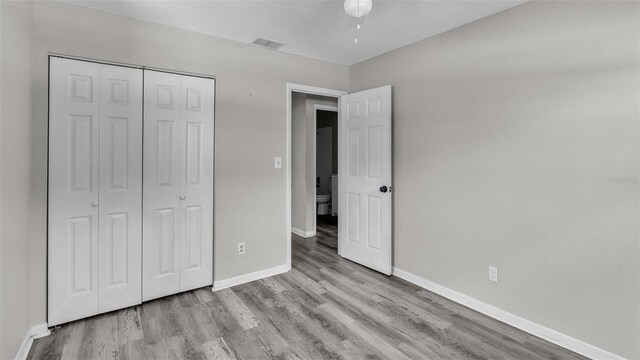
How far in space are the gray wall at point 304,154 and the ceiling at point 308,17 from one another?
170cm

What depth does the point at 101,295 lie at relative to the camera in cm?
244

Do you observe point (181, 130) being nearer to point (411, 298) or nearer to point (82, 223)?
point (82, 223)

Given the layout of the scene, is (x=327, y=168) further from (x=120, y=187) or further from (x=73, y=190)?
(x=73, y=190)

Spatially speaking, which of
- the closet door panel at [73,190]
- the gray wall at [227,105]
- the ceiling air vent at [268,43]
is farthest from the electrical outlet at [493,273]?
the closet door panel at [73,190]

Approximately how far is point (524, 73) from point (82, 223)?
3490 millimetres

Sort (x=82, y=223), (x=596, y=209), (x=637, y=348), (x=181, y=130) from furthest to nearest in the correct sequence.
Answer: (x=181, y=130)
(x=82, y=223)
(x=596, y=209)
(x=637, y=348)

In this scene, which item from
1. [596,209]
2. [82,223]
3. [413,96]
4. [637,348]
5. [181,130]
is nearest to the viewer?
[637,348]

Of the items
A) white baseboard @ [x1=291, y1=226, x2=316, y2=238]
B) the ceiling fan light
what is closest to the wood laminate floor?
white baseboard @ [x1=291, y1=226, x2=316, y2=238]

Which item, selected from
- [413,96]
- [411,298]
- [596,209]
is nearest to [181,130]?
[413,96]

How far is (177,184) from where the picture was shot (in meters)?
2.75

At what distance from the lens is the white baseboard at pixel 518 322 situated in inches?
77.6

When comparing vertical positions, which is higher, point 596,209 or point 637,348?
point 596,209

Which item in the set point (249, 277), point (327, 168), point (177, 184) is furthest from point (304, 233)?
point (177, 184)

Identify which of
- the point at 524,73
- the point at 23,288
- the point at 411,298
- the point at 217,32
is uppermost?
the point at 217,32
